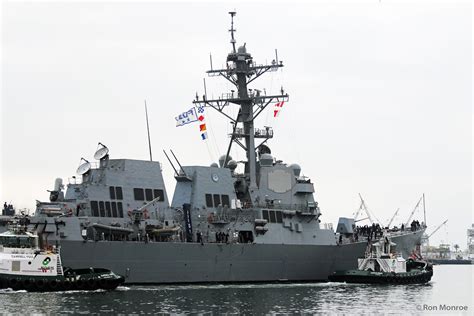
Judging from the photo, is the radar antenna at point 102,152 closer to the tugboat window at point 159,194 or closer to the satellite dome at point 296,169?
the tugboat window at point 159,194

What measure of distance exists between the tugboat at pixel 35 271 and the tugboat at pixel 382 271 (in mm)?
14905

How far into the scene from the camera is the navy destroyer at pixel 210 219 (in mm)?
44188

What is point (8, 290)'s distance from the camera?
41.7m

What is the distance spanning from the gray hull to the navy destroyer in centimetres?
5

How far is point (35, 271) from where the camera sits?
136 feet

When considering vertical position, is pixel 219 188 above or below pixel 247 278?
above

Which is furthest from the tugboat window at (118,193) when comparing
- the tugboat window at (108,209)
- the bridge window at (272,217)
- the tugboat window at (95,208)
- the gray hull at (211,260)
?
the bridge window at (272,217)

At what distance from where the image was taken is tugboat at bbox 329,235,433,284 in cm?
5212

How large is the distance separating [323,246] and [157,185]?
34.4 ft

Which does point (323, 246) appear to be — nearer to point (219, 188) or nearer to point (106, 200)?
point (219, 188)

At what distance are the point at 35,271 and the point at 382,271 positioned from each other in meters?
19.9

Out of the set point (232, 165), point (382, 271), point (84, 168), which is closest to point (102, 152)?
point (84, 168)

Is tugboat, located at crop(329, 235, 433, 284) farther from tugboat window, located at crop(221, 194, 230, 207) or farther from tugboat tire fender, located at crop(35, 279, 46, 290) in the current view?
tugboat tire fender, located at crop(35, 279, 46, 290)

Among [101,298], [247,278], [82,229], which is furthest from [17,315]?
[247,278]
